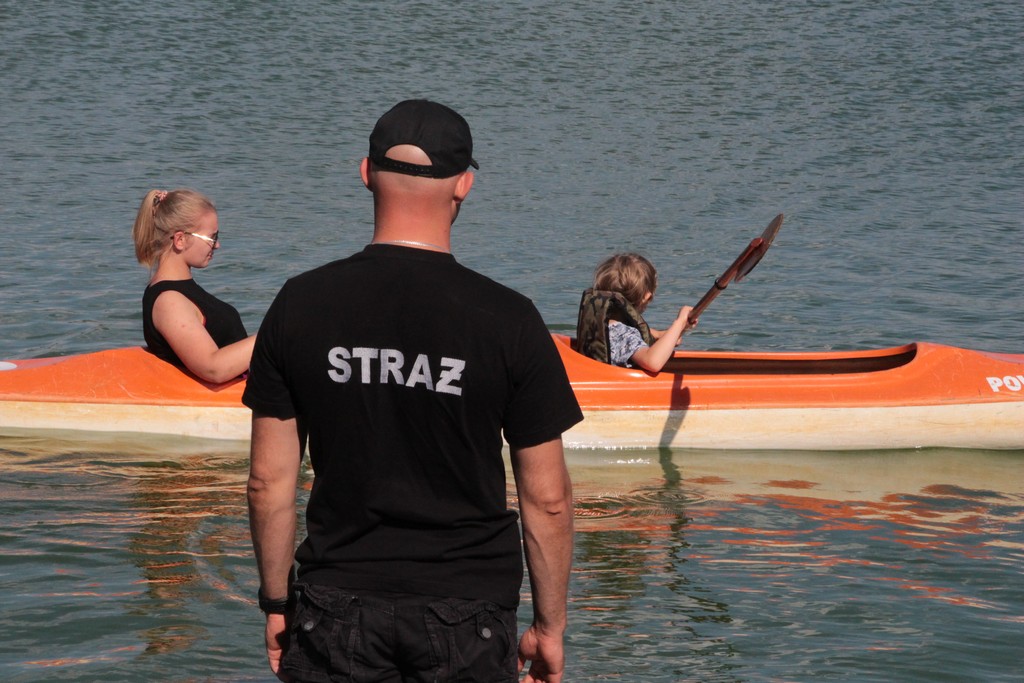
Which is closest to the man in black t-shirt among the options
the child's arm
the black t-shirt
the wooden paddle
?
the black t-shirt

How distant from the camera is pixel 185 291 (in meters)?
5.91

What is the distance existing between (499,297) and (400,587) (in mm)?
542

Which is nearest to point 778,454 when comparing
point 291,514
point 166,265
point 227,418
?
point 227,418

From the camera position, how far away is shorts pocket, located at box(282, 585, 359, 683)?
234 cm

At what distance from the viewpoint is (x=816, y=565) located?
5.48 m

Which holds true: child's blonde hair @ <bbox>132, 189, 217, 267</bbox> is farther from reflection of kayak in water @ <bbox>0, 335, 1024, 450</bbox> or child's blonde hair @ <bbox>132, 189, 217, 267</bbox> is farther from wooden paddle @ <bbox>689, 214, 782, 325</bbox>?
wooden paddle @ <bbox>689, 214, 782, 325</bbox>

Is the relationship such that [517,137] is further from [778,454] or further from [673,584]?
[673,584]

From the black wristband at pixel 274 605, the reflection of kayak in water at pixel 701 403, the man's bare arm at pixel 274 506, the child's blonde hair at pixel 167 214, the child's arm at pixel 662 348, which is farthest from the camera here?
the reflection of kayak in water at pixel 701 403

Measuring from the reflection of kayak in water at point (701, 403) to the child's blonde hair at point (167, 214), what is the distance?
974 millimetres

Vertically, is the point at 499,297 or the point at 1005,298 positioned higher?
the point at 499,297

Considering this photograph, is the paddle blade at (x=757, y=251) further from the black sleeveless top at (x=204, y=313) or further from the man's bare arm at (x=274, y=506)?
the man's bare arm at (x=274, y=506)

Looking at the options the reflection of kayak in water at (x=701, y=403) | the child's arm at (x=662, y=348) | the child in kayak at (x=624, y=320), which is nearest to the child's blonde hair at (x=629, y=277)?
the child in kayak at (x=624, y=320)

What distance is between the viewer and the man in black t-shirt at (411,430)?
7.54 feet

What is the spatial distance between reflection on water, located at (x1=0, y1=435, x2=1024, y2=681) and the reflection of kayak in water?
0.11 m
